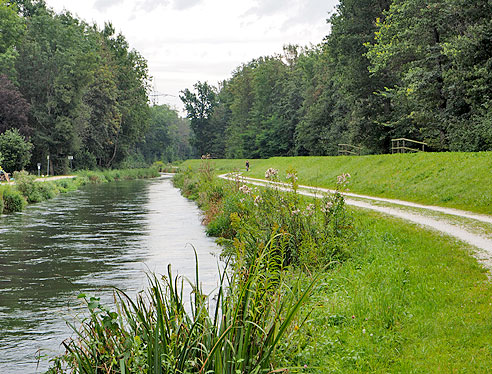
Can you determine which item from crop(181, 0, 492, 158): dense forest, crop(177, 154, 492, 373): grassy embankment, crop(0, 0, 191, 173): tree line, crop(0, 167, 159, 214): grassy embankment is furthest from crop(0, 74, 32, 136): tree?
crop(177, 154, 492, 373): grassy embankment

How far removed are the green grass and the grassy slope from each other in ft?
22.7

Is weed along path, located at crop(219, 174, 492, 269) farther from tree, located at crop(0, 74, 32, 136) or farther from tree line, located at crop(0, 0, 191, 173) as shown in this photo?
tree, located at crop(0, 74, 32, 136)

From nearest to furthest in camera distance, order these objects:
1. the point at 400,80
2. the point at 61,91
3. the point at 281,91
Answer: the point at 400,80, the point at 61,91, the point at 281,91

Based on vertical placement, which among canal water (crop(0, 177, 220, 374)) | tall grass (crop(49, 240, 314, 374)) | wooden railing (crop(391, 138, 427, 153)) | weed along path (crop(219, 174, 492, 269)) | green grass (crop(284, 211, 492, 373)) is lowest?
canal water (crop(0, 177, 220, 374))

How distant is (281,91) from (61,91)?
39.7m

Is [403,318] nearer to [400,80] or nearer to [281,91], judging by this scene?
[400,80]

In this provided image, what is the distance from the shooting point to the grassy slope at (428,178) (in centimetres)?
1695

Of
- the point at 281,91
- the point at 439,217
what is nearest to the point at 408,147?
the point at 439,217

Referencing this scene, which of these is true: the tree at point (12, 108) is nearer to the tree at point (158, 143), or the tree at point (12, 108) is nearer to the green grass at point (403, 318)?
the green grass at point (403, 318)

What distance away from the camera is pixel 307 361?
→ 599 centimetres

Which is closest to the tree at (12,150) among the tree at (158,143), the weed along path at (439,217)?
the weed along path at (439,217)

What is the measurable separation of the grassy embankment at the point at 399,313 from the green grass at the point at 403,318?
0.04 ft

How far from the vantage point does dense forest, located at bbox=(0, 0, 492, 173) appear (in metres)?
27.3

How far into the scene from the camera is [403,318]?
6898 millimetres
